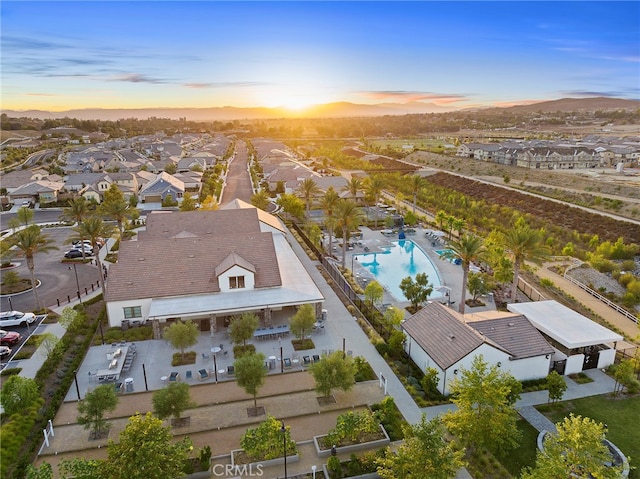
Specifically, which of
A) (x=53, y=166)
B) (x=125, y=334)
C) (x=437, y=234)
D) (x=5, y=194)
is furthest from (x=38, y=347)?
(x=53, y=166)

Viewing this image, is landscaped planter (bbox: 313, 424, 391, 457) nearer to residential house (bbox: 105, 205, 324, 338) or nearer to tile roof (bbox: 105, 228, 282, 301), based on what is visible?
residential house (bbox: 105, 205, 324, 338)

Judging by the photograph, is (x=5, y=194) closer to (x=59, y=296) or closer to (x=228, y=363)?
(x=59, y=296)

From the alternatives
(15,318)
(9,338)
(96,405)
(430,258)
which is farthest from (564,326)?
(15,318)

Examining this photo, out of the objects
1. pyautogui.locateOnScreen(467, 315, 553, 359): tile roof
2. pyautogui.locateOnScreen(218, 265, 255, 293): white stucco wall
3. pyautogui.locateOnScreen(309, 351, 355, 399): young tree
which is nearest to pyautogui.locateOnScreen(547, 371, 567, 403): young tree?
pyautogui.locateOnScreen(467, 315, 553, 359): tile roof

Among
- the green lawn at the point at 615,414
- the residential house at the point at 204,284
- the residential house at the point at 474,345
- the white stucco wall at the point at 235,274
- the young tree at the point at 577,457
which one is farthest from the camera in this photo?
the white stucco wall at the point at 235,274

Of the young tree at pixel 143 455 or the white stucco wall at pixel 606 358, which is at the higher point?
the young tree at pixel 143 455

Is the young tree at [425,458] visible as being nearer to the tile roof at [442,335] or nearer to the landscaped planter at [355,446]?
the landscaped planter at [355,446]

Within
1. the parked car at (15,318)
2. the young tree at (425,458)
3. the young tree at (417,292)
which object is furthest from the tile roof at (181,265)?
the young tree at (425,458)

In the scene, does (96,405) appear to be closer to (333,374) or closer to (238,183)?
(333,374)
